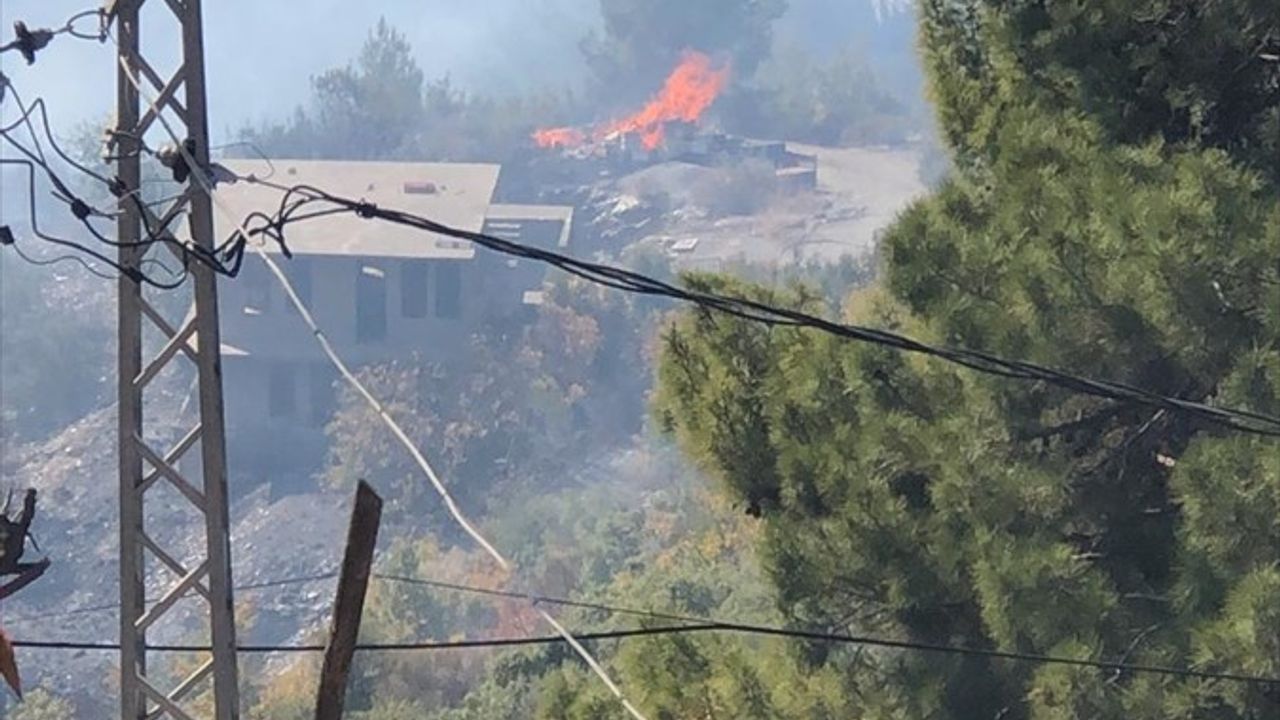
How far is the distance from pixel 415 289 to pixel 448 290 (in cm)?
79

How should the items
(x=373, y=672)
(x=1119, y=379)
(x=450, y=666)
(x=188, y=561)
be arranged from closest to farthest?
(x=1119, y=379), (x=373, y=672), (x=450, y=666), (x=188, y=561)

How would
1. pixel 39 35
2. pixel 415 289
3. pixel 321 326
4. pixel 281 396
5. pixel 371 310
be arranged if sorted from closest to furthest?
pixel 39 35, pixel 321 326, pixel 371 310, pixel 415 289, pixel 281 396

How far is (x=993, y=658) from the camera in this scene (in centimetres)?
764

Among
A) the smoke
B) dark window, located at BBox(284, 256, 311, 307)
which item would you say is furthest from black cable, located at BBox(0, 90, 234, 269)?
the smoke

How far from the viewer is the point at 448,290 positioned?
39.3 metres

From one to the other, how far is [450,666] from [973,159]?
15364mm

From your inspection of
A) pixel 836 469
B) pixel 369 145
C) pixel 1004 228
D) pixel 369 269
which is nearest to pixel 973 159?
pixel 1004 228

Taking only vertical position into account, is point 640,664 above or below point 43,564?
below

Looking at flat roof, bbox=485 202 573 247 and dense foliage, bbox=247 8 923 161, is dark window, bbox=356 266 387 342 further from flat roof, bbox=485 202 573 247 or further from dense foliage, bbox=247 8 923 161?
dense foliage, bbox=247 8 923 161

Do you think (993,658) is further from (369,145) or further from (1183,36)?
(369,145)

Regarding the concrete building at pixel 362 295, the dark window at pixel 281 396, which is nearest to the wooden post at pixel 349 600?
the concrete building at pixel 362 295

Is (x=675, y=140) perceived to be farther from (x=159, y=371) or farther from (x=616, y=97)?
(x=159, y=371)

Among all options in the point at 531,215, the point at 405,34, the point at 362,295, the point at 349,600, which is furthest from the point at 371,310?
the point at 349,600

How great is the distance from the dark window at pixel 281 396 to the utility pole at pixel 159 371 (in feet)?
116
